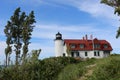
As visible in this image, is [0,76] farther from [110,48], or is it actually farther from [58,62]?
[110,48]

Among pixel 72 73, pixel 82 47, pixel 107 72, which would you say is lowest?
pixel 72 73

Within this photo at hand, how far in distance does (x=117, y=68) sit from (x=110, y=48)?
7036cm

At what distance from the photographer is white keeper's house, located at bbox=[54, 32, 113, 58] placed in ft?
268

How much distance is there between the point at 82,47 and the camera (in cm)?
8488

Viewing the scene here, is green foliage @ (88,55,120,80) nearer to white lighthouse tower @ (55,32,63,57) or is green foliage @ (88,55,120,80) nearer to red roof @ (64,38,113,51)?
white lighthouse tower @ (55,32,63,57)

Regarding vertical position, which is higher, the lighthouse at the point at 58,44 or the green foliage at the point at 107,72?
the lighthouse at the point at 58,44

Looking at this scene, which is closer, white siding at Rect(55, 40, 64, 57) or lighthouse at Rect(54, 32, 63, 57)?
lighthouse at Rect(54, 32, 63, 57)

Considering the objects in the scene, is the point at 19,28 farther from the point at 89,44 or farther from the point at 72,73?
the point at 72,73

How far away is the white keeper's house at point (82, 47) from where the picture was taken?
268ft

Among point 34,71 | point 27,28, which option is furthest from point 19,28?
point 34,71

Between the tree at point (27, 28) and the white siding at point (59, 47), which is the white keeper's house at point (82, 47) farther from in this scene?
the tree at point (27, 28)

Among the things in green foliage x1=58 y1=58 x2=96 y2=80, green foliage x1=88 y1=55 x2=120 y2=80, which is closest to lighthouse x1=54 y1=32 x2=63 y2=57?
green foliage x1=58 y1=58 x2=96 y2=80

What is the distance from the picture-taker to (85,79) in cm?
1803

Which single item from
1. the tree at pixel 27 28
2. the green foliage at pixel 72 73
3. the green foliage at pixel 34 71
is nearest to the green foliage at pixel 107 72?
the green foliage at pixel 72 73
